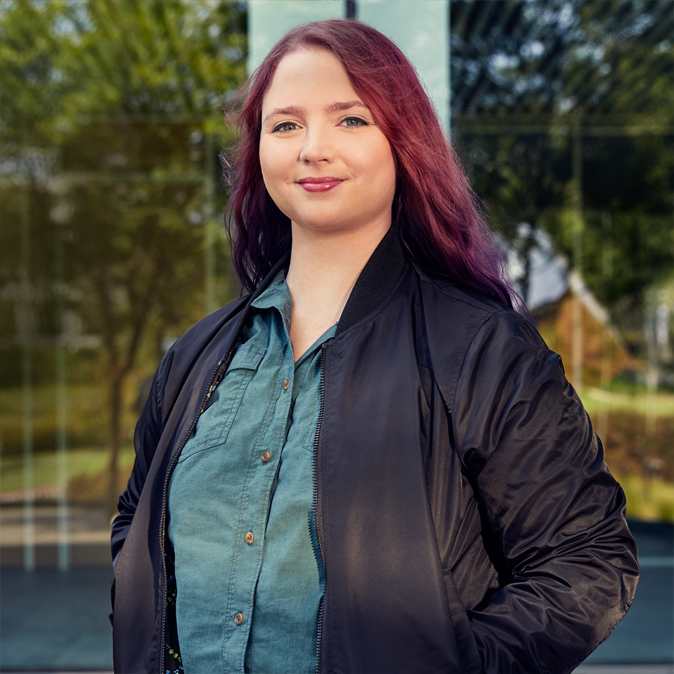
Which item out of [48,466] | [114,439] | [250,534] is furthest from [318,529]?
[48,466]

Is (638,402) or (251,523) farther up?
(251,523)

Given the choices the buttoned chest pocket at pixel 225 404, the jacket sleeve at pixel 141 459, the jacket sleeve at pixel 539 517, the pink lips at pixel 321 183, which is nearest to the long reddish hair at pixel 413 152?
the pink lips at pixel 321 183

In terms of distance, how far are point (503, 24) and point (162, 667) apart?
4.13m

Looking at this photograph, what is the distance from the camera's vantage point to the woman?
974mm

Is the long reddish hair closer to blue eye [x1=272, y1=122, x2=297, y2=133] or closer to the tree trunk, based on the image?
blue eye [x1=272, y1=122, x2=297, y2=133]

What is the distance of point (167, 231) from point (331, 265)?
3.99 meters

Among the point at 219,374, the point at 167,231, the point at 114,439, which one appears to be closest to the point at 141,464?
the point at 219,374

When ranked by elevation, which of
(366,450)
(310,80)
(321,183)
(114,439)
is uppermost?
(310,80)

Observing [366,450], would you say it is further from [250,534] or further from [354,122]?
[354,122]

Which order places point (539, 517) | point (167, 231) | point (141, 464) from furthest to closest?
1. point (167, 231)
2. point (141, 464)
3. point (539, 517)

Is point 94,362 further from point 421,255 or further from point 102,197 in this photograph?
point 421,255

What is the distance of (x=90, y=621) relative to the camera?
4438 millimetres

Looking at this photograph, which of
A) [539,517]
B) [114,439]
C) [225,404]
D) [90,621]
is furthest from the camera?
[114,439]

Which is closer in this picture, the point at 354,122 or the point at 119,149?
the point at 354,122
